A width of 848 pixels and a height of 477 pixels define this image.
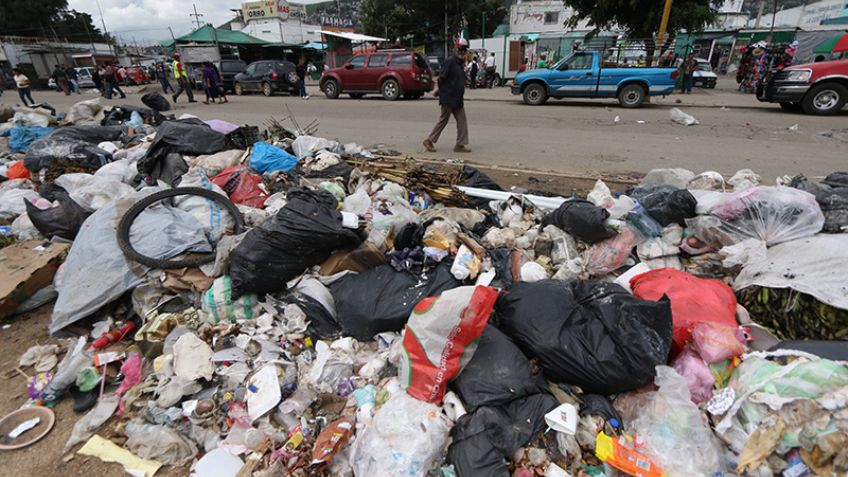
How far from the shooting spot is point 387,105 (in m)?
12.8

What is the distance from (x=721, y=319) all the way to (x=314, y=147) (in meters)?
4.64

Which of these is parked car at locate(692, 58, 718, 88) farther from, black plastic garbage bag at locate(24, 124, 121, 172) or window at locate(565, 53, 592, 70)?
black plastic garbage bag at locate(24, 124, 121, 172)

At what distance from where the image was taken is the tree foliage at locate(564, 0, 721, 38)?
51.8 ft

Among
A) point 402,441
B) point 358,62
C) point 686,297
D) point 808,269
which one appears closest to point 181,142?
point 402,441

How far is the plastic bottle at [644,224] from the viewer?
312 centimetres

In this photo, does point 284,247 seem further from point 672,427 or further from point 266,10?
point 266,10

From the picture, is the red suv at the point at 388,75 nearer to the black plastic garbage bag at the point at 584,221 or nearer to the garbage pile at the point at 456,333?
the garbage pile at the point at 456,333

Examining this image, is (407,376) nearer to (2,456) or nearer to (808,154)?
(2,456)

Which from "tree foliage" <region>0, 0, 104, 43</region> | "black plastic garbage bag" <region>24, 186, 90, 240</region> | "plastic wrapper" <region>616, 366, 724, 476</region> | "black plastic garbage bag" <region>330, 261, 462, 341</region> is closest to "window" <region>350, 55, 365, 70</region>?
"black plastic garbage bag" <region>24, 186, 90, 240</region>

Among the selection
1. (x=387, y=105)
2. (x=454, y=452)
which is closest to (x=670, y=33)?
(x=387, y=105)

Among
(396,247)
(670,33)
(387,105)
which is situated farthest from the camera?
(670,33)

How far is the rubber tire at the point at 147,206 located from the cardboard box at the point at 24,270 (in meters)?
0.65

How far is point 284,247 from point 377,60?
13.4 m

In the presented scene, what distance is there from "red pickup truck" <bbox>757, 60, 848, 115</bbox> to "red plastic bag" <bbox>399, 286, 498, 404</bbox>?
1095 cm
